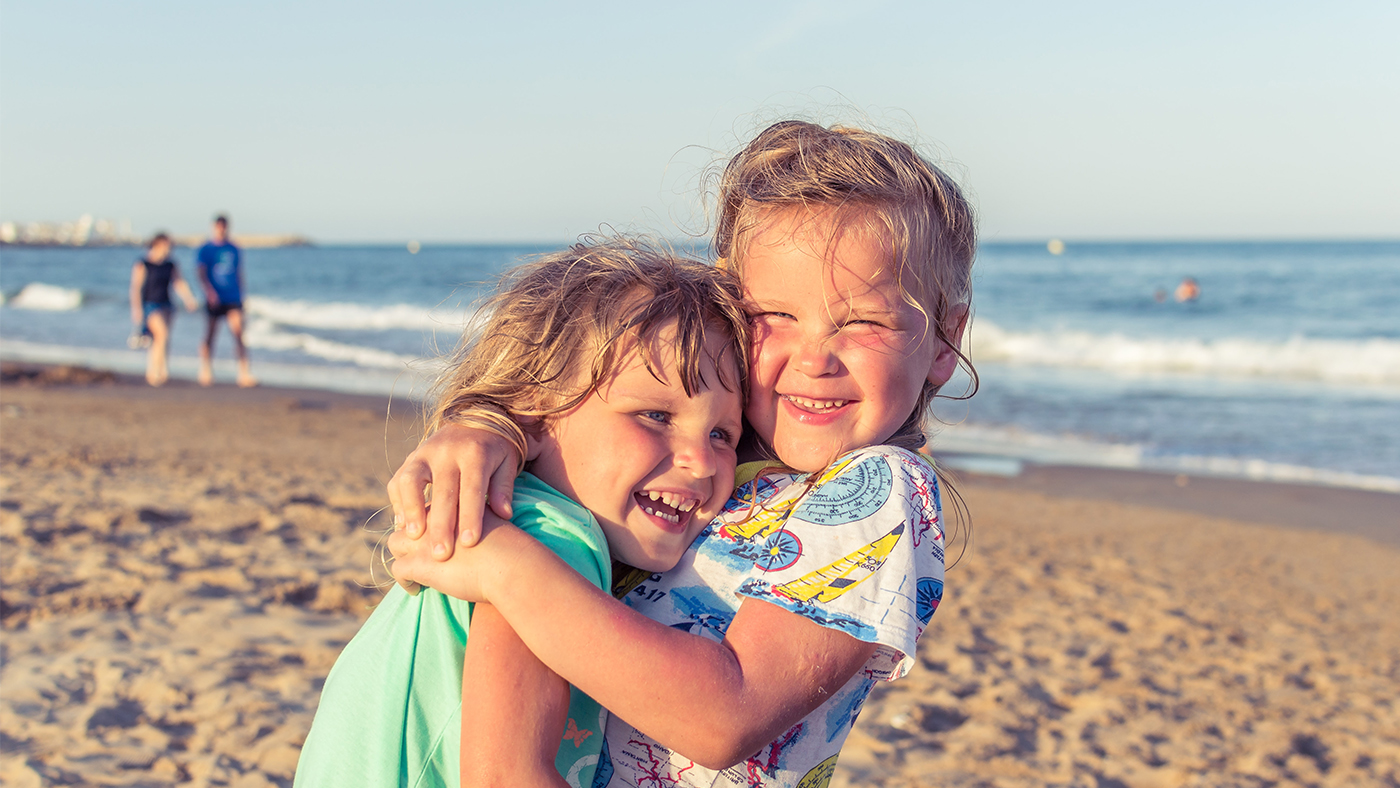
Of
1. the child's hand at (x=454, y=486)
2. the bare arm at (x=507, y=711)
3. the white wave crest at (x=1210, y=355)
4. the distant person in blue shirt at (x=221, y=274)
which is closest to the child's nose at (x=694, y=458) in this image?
the child's hand at (x=454, y=486)

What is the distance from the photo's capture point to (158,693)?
365cm

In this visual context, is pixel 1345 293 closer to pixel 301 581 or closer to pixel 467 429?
pixel 301 581

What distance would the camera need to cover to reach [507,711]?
111 cm

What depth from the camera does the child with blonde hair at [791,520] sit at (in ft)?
3.68

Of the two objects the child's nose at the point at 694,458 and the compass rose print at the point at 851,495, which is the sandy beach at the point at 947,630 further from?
the compass rose print at the point at 851,495

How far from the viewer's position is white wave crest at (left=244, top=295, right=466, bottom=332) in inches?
947

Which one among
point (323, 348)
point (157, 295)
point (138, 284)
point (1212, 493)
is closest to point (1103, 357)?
point (1212, 493)

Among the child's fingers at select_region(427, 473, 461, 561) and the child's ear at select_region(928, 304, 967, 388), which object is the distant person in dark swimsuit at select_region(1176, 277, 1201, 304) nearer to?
the child's ear at select_region(928, 304, 967, 388)

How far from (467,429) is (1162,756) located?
3.55m

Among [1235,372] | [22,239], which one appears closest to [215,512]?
[1235,372]

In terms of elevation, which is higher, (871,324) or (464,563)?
(871,324)

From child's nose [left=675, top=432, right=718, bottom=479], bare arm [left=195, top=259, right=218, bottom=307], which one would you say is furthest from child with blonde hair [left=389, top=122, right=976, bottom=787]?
bare arm [left=195, top=259, right=218, bottom=307]

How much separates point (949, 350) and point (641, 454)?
603mm

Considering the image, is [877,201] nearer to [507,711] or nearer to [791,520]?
[791,520]
